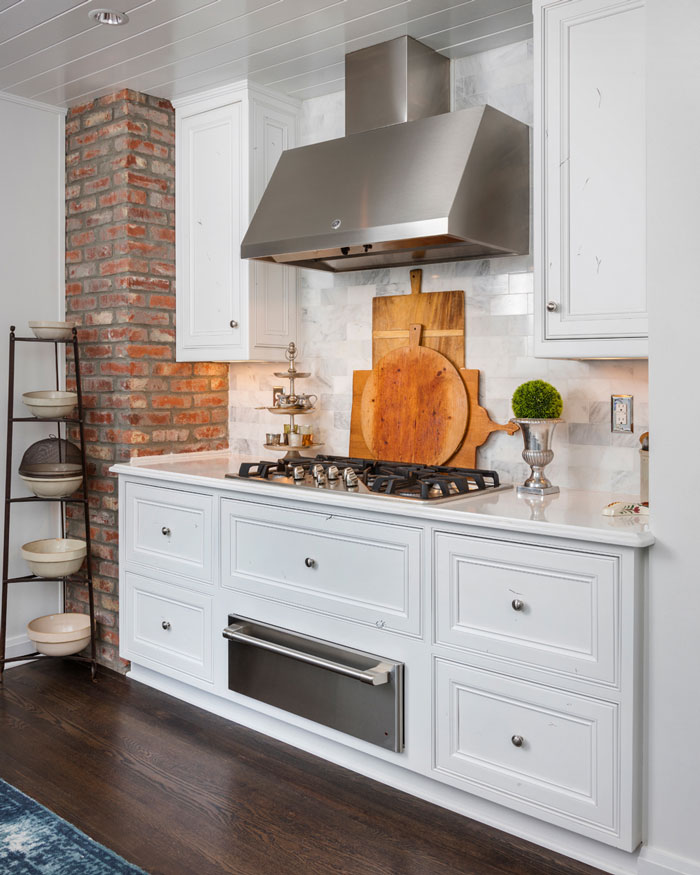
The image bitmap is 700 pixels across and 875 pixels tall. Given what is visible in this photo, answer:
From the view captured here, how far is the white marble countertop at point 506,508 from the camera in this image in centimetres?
200

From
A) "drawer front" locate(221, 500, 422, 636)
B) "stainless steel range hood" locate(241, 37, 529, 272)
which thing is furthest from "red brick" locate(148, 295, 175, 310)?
"drawer front" locate(221, 500, 422, 636)

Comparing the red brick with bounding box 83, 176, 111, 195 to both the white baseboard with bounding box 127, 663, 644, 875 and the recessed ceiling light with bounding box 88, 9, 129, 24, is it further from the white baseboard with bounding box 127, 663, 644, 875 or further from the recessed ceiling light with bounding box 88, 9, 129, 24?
the white baseboard with bounding box 127, 663, 644, 875

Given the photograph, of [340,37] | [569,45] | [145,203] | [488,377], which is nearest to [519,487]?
[488,377]

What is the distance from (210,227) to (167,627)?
5.65ft

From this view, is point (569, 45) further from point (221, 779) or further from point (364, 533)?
point (221, 779)

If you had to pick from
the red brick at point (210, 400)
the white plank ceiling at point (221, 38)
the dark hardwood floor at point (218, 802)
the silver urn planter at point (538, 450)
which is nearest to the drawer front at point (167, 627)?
the dark hardwood floor at point (218, 802)

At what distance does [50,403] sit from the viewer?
134 inches

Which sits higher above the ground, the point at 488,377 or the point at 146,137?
the point at 146,137

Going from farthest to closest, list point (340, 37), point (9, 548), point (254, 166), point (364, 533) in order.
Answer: point (9, 548)
point (254, 166)
point (340, 37)
point (364, 533)

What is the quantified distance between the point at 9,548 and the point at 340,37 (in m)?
2.64

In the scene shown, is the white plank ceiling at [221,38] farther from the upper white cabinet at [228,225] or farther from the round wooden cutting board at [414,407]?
the round wooden cutting board at [414,407]

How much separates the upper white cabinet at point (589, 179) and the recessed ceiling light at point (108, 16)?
1399 millimetres

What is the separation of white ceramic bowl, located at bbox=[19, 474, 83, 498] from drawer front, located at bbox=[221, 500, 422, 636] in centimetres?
91

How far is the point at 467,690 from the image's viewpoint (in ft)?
7.47
